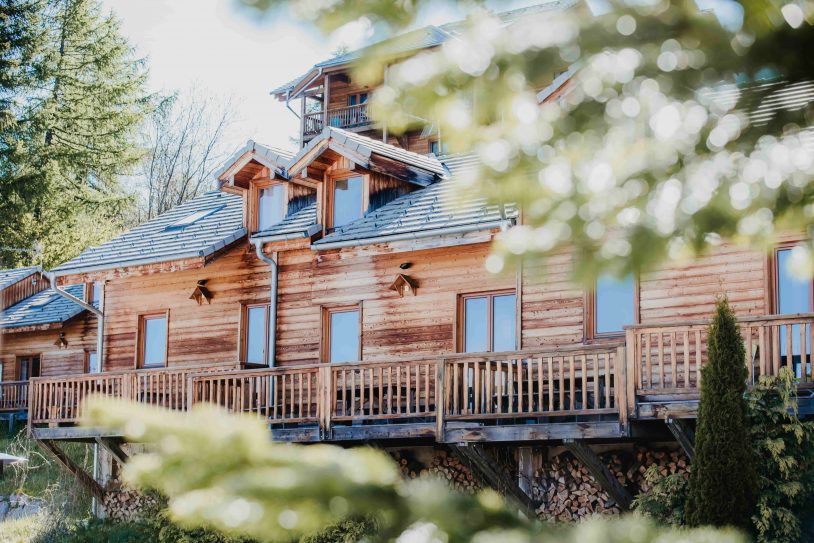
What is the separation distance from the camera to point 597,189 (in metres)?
3.34

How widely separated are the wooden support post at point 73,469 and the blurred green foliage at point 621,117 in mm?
19161

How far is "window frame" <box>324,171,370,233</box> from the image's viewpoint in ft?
66.5

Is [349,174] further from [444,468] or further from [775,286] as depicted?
[775,286]

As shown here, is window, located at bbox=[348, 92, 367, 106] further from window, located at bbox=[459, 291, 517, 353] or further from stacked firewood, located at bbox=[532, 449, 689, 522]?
stacked firewood, located at bbox=[532, 449, 689, 522]

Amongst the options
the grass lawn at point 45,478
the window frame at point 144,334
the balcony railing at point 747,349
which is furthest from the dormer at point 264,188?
the balcony railing at point 747,349

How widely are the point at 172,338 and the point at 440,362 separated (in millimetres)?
8536

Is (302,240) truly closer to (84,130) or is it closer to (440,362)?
(440,362)

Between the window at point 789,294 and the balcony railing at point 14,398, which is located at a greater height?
the window at point 789,294

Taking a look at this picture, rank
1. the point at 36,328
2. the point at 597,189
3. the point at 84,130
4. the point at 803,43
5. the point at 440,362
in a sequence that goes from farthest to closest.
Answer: the point at 84,130
the point at 36,328
the point at 440,362
the point at 597,189
the point at 803,43

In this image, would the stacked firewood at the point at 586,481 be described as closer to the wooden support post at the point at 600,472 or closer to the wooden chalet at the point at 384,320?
the wooden support post at the point at 600,472

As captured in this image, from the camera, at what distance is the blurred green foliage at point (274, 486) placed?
2469 millimetres

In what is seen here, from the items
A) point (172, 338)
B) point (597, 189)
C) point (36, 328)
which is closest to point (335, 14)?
point (597, 189)

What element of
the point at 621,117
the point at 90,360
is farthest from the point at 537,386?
the point at 90,360

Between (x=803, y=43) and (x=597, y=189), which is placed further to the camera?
(x=597, y=189)
